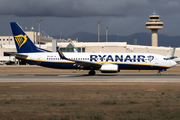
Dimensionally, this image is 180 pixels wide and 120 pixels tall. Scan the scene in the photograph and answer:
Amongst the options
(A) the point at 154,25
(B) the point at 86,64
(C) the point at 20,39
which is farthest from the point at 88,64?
(A) the point at 154,25

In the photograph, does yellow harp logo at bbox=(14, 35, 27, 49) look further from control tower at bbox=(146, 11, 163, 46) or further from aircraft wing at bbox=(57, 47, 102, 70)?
control tower at bbox=(146, 11, 163, 46)

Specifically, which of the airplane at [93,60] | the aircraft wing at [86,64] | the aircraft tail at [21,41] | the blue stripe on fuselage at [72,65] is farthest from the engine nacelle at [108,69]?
the aircraft tail at [21,41]

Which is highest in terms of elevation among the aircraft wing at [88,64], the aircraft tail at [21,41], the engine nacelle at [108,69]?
the aircraft tail at [21,41]

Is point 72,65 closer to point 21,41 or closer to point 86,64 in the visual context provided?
point 86,64

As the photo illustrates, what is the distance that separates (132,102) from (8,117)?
331 inches

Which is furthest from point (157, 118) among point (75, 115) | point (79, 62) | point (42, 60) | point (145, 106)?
point (42, 60)

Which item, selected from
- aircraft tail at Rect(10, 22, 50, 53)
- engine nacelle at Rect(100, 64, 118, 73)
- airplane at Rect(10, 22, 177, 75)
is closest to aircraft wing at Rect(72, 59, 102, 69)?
airplane at Rect(10, 22, 177, 75)

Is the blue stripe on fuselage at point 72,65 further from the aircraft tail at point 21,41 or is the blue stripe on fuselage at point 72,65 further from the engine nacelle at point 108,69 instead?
the engine nacelle at point 108,69

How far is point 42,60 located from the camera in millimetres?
42281

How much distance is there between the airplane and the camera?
3972 cm

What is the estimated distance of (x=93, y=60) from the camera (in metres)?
41.2

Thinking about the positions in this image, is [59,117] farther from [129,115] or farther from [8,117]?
[129,115]

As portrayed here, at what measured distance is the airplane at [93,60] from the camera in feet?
130

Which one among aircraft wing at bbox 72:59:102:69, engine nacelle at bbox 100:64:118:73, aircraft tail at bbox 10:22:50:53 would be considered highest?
aircraft tail at bbox 10:22:50:53
